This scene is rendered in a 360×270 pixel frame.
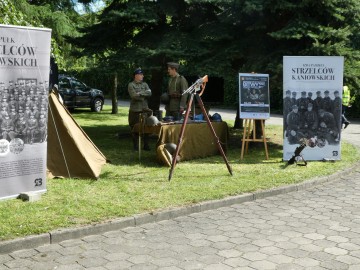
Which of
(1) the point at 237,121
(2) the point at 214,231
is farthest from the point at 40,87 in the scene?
(1) the point at 237,121

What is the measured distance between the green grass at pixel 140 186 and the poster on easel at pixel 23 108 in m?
0.37

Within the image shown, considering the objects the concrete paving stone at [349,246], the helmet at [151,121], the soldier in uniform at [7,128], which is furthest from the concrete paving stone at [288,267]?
the helmet at [151,121]

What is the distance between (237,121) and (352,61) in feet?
23.1

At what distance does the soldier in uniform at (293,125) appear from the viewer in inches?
421

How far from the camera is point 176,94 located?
11672 millimetres

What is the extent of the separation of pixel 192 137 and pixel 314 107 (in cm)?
294

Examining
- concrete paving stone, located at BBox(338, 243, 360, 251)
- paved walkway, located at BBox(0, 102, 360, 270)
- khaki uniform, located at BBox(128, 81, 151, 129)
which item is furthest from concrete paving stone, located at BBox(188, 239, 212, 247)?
khaki uniform, located at BBox(128, 81, 151, 129)

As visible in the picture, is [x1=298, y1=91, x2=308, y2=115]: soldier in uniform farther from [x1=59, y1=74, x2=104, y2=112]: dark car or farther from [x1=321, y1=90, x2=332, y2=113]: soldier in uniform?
[x1=59, y1=74, x2=104, y2=112]: dark car

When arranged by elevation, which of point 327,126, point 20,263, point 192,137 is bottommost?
point 20,263

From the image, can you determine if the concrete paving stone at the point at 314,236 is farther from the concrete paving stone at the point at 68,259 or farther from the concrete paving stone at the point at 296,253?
the concrete paving stone at the point at 68,259

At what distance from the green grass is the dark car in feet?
44.3

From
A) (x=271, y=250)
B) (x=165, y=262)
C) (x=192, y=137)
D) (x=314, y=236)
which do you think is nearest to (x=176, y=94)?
(x=192, y=137)

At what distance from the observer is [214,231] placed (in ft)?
19.7

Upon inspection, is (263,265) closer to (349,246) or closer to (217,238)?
(217,238)
